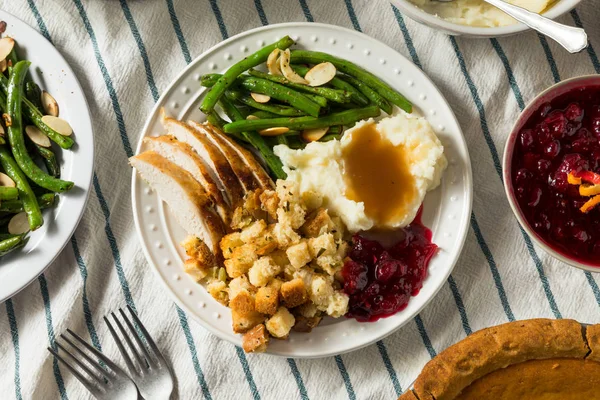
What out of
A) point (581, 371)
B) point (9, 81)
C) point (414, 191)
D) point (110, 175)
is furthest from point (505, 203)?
point (9, 81)

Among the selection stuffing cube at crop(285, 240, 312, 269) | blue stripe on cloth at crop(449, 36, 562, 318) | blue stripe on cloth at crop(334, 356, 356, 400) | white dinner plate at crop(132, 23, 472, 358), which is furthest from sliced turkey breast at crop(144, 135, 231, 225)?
blue stripe on cloth at crop(449, 36, 562, 318)

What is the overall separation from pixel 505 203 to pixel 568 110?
0.75 m

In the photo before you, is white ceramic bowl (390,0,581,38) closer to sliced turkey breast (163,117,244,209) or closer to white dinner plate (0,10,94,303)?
sliced turkey breast (163,117,244,209)

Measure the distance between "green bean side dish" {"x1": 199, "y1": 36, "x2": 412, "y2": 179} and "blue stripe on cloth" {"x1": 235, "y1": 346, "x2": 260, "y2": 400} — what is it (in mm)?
1273

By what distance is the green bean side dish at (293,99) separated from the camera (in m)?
4.28

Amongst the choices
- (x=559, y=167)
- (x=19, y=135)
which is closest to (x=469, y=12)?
(x=559, y=167)

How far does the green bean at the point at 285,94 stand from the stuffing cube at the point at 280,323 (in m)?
1.28

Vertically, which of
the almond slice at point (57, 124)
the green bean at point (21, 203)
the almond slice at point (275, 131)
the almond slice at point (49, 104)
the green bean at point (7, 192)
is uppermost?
the almond slice at point (49, 104)

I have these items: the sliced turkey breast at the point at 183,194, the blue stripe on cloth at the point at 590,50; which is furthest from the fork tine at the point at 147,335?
the blue stripe on cloth at the point at 590,50

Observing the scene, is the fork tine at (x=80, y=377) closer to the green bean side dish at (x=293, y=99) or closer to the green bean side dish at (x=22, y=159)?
the green bean side dish at (x=22, y=159)

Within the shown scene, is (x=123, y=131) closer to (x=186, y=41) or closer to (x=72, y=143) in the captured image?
(x=72, y=143)

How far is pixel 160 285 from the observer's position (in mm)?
4578

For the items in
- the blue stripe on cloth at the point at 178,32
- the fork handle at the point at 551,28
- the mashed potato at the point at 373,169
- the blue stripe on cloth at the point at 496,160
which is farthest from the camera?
the blue stripe on cloth at the point at 178,32

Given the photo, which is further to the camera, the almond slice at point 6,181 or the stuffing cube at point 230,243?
the almond slice at point 6,181
